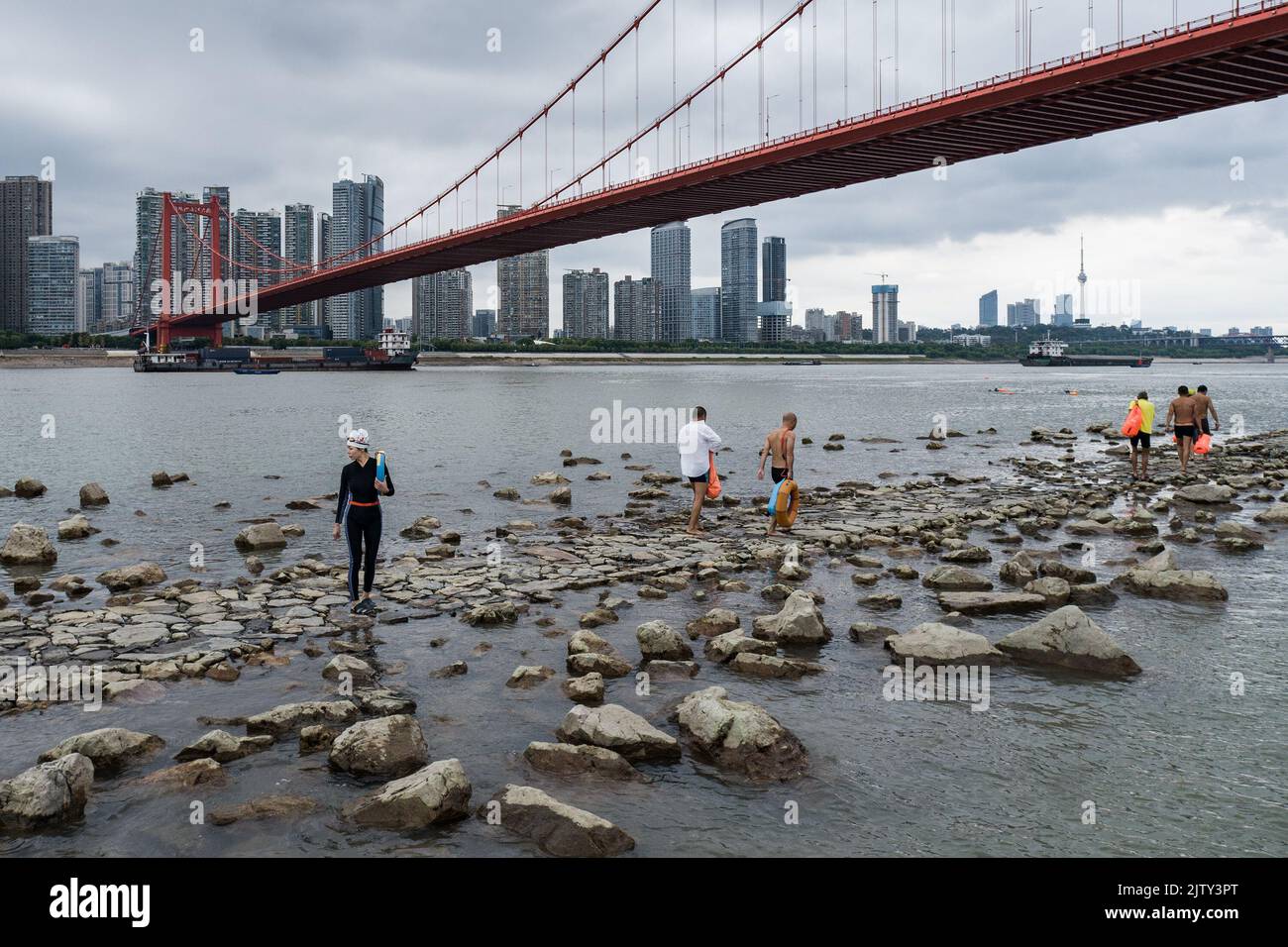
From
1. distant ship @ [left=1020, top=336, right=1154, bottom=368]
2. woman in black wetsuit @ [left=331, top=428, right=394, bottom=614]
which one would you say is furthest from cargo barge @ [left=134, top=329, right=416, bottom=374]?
woman in black wetsuit @ [left=331, top=428, right=394, bottom=614]

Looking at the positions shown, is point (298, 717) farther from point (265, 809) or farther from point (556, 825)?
point (556, 825)

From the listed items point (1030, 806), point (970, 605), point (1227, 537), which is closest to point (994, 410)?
point (1227, 537)

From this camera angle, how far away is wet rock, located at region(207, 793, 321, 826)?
5.54m

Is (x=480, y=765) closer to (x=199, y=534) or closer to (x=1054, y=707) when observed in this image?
(x=1054, y=707)

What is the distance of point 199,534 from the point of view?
15.6m

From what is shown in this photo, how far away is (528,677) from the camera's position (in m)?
7.89

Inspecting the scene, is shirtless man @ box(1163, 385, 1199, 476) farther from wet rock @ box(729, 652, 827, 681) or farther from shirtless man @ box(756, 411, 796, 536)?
wet rock @ box(729, 652, 827, 681)

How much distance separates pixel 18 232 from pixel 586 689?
220687 millimetres

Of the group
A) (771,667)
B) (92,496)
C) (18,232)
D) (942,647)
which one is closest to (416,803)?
(771,667)

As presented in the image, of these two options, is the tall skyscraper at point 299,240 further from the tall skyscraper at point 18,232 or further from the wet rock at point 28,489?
the wet rock at point 28,489

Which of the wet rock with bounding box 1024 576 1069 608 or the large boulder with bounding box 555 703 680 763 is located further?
the wet rock with bounding box 1024 576 1069 608

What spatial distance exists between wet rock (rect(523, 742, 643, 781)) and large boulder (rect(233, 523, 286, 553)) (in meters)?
9.18

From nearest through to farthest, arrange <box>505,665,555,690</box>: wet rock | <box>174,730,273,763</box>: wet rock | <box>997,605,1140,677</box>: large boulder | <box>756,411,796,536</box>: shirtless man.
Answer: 1. <box>174,730,273,763</box>: wet rock
2. <box>505,665,555,690</box>: wet rock
3. <box>997,605,1140,677</box>: large boulder
4. <box>756,411,796,536</box>: shirtless man

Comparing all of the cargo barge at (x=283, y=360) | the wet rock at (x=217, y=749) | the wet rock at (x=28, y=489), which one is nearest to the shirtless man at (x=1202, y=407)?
the wet rock at (x=217, y=749)
